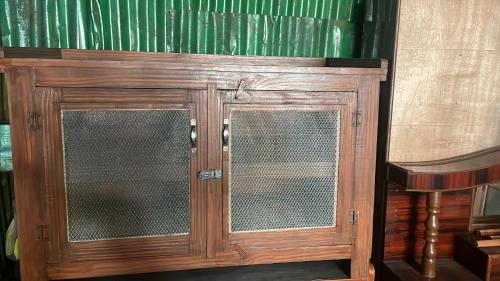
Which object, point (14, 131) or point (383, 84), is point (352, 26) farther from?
point (14, 131)

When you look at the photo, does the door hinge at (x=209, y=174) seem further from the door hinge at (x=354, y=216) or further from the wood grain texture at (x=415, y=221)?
the wood grain texture at (x=415, y=221)

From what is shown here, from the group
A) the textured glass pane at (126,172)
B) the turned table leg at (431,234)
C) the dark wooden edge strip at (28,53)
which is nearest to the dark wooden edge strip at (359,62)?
the turned table leg at (431,234)

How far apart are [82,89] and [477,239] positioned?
151cm

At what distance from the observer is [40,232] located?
3.75ft

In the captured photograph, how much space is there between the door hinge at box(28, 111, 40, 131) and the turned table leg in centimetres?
127

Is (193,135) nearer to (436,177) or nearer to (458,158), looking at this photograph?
(436,177)

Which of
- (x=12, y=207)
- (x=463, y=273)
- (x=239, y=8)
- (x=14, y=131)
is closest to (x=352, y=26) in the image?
(x=239, y=8)

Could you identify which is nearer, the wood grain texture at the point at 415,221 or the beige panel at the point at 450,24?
the beige panel at the point at 450,24

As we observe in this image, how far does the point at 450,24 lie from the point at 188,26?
977 millimetres

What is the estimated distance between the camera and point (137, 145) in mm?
1188

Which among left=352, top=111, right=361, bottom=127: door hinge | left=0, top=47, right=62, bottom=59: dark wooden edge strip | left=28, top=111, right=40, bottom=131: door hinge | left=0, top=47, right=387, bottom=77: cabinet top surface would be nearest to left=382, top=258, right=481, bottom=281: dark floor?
left=352, top=111, right=361, bottom=127: door hinge

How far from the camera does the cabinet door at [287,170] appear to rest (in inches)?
48.7

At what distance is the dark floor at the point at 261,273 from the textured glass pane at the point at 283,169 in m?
0.20

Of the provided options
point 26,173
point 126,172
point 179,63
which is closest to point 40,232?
point 26,173
